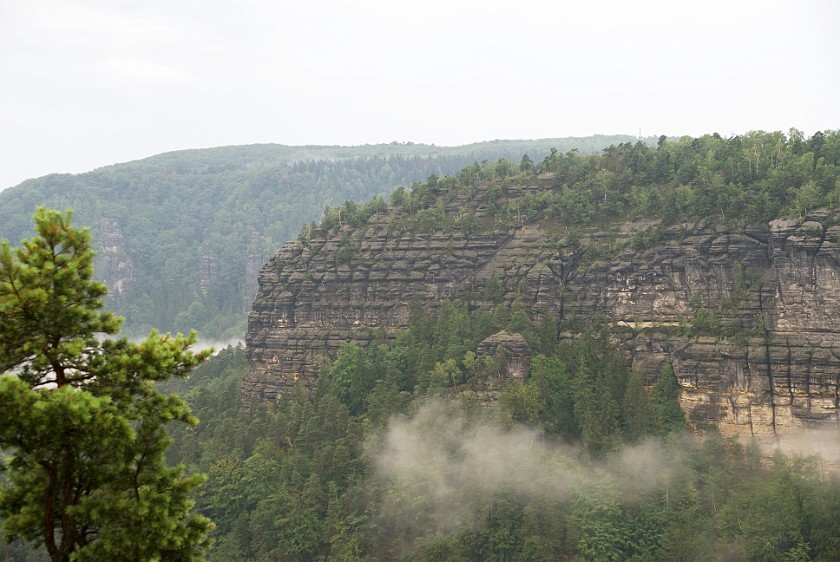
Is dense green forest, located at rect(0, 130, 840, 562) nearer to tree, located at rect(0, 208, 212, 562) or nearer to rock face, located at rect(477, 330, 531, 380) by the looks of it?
rock face, located at rect(477, 330, 531, 380)

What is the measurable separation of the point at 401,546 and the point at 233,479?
2278 centimetres

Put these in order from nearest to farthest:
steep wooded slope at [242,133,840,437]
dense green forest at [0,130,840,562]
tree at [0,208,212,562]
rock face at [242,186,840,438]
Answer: tree at [0,208,212,562] → dense green forest at [0,130,840,562] → rock face at [242,186,840,438] → steep wooded slope at [242,133,840,437]

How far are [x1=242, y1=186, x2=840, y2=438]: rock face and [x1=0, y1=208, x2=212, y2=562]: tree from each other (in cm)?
7327

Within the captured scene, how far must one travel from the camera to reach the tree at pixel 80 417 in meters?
22.9

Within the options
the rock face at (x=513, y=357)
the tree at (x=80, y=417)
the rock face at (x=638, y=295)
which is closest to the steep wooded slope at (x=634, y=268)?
the rock face at (x=638, y=295)

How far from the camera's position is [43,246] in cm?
2412

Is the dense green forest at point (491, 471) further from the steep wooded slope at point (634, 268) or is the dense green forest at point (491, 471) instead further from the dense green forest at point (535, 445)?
the steep wooded slope at point (634, 268)

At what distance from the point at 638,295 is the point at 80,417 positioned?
81.2 m

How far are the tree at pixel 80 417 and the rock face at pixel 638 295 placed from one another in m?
73.3

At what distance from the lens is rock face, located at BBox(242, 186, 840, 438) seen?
3250 inches

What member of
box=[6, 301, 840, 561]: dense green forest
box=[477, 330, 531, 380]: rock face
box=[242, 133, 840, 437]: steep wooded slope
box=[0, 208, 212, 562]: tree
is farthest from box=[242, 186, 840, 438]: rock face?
box=[0, 208, 212, 562]: tree

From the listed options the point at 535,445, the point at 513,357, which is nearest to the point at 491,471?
the point at 535,445

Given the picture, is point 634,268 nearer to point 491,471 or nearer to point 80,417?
point 491,471

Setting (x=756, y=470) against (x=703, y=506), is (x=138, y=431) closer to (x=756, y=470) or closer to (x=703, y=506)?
(x=703, y=506)
